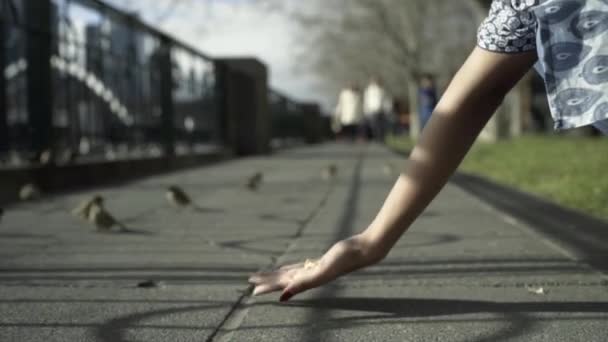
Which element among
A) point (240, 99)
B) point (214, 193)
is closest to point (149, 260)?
point (214, 193)

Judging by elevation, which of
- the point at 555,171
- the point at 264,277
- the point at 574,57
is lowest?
the point at 555,171

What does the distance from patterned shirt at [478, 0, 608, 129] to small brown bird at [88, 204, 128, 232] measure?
350cm

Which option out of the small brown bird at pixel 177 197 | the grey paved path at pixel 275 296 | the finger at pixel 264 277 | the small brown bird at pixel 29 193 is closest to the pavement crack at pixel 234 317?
the grey paved path at pixel 275 296

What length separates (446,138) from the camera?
2654 millimetres

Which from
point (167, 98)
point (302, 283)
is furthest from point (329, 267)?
point (167, 98)

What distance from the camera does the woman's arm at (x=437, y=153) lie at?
8.36 feet

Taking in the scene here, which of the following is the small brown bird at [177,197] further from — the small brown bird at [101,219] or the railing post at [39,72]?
the railing post at [39,72]

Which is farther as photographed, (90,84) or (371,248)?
(90,84)

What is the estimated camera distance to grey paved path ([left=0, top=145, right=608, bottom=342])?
107 inches

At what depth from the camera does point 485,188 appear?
8.24 metres

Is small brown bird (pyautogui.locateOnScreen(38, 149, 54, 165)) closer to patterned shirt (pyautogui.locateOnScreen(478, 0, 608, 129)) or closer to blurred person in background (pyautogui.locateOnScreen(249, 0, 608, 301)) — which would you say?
blurred person in background (pyautogui.locateOnScreen(249, 0, 608, 301))

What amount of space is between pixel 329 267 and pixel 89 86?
25.0 feet

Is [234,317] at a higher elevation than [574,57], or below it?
below

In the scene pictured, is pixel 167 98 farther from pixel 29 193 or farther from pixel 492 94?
pixel 492 94
